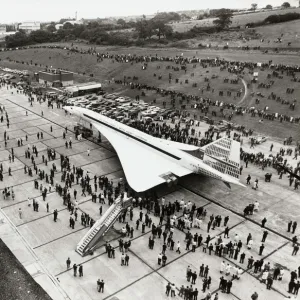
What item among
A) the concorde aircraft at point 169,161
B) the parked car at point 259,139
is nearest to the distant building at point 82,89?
the concorde aircraft at point 169,161

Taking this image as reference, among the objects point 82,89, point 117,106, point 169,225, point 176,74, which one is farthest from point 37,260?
point 176,74

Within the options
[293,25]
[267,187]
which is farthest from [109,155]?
[293,25]

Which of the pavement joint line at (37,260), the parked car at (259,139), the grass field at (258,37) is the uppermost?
the grass field at (258,37)

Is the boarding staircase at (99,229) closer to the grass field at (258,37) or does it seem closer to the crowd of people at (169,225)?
the crowd of people at (169,225)

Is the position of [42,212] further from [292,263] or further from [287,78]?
[287,78]

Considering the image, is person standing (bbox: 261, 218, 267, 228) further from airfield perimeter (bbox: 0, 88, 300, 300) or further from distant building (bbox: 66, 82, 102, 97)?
distant building (bbox: 66, 82, 102, 97)

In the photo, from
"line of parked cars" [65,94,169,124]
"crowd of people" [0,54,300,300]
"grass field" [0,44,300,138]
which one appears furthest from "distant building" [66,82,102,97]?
"crowd of people" [0,54,300,300]

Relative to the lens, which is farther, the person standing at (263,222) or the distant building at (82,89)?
the distant building at (82,89)
